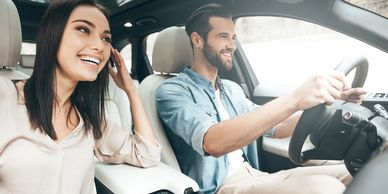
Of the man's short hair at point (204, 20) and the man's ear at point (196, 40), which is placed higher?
the man's short hair at point (204, 20)

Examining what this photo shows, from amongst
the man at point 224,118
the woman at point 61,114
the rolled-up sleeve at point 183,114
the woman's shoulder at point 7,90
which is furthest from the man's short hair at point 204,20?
the woman's shoulder at point 7,90

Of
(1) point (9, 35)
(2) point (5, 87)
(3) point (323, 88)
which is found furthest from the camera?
(1) point (9, 35)

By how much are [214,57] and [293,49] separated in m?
0.39

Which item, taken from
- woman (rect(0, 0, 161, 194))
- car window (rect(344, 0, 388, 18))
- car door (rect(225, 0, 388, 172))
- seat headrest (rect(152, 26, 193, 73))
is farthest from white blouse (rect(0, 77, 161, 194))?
car window (rect(344, 0, 388, 18))

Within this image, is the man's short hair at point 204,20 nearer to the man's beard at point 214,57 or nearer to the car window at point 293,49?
the man's beard at point 214,57

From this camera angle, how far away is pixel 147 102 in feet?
4.37

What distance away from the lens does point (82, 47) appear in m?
0.95

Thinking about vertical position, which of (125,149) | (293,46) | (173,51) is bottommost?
(125,149)

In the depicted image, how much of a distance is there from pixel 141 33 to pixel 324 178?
2125 millimetres

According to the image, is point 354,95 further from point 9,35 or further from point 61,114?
point 9,35

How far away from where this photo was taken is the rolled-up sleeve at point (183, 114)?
3.53 ft

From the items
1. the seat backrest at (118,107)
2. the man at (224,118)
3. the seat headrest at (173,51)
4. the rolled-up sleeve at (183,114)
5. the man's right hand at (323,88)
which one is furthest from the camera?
the seat backrest at (118,107)

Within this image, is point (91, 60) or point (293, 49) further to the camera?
point (293, 49)

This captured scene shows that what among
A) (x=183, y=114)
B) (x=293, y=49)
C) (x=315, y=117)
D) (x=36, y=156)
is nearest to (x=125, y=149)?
(x=183, y=114)
